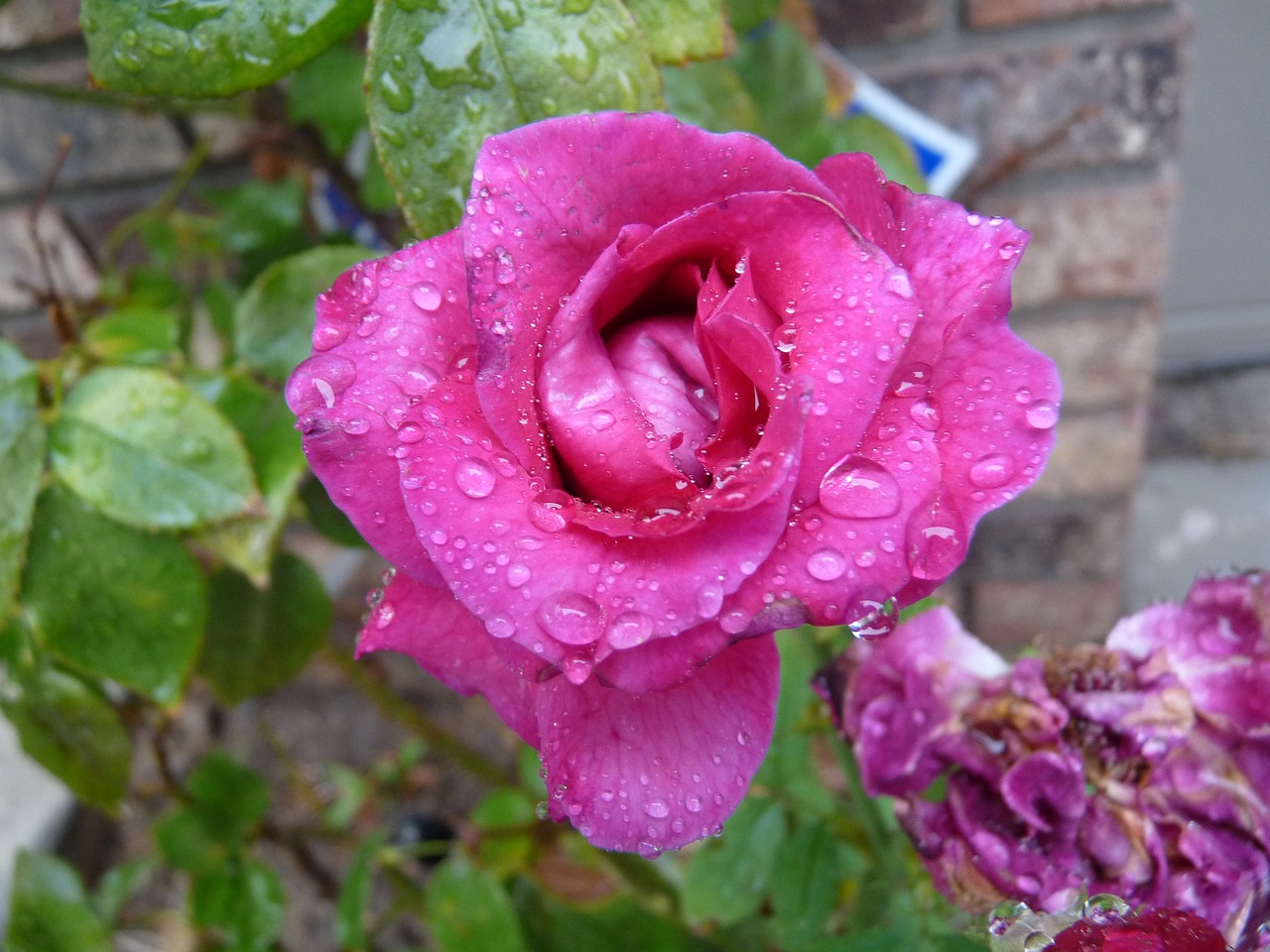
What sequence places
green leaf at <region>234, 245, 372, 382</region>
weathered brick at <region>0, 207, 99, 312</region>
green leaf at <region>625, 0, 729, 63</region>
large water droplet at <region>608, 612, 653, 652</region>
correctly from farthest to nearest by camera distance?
weathered brick at <region>0, 207, 99, 312</region> → green leaf at <region>234, 245, 372, 382</region> → green leaf at <region>625, 0, 729, 63</region> → large water droplet at <region>608, 612, 653, 652</region>

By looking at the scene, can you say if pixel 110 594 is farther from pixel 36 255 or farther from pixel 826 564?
pixel 36 255

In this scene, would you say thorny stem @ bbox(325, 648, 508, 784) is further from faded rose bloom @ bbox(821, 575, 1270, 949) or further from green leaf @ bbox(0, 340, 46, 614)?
faded rose bloom @ bbox(821, 575, 1270, 949)

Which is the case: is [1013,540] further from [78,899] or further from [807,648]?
[78,899]

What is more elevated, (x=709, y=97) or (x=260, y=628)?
(x=709, y=97)

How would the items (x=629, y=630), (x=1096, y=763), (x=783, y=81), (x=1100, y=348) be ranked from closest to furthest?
(x=629, y=630) < (x=1096, y=763) < (x=783, y=81) < (x=1100, y=348)

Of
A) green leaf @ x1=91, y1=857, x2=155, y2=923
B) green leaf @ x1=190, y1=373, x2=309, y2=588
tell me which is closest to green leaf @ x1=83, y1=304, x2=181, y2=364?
green leaf @ x1=190, y1=373, x2=309, y2=588

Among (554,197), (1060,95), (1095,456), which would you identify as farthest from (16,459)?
(1095,456)
